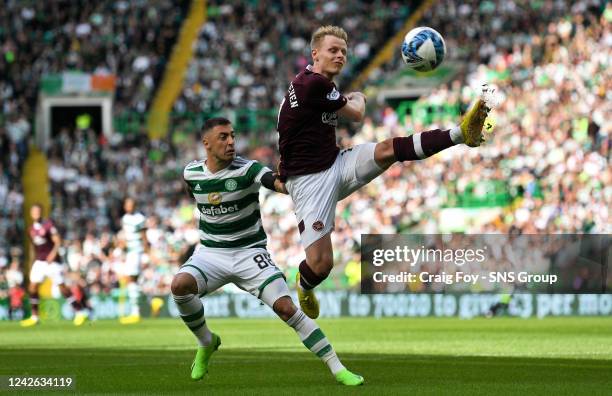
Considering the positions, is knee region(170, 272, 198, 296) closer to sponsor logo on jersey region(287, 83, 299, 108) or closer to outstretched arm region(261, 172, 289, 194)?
outstretched arm region(261, 172, 289, 194)

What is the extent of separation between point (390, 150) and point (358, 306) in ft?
48.9

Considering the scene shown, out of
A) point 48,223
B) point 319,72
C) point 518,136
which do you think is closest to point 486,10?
point 518,136

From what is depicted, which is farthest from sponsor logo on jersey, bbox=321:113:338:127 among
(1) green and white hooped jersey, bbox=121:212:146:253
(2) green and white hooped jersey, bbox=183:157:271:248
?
(1) green and white hooped jersey, bbox=121:212:146:253

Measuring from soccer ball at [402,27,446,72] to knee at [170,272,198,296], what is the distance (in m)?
2.62

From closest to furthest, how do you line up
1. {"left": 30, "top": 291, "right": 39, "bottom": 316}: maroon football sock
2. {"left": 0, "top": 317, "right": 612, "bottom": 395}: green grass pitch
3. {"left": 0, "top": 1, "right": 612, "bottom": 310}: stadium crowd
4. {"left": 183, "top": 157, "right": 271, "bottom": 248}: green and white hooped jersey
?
{"left": 0, "top": 317, "right": 612, "bottom": 395}: green grass pitch
{"left": 183, "top": 157, "right": 271, "bottom": 248}: green and white hooped jersey
{"left": 30, "top": 291, "right": 39, "bottom": 316}: maroon football sock
{"left": 0, "top": 1, "right": 612, "bottom": 310}: stadium crowd

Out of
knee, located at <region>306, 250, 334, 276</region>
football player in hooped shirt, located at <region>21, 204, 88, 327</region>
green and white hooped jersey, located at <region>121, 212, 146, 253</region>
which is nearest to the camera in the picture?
knee, located at <region>306, 250, 334, 276</region>

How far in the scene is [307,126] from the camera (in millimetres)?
11117

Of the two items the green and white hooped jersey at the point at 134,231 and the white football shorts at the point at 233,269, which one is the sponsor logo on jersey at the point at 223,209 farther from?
the green and white hooped jersey at the point at 134,231

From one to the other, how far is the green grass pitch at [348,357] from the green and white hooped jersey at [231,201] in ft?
3.86

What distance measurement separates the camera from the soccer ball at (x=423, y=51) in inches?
438

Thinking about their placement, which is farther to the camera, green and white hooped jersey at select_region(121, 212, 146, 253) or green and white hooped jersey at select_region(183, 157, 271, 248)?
green and white hooped jersey at select_region(121, 212, 146, 253)

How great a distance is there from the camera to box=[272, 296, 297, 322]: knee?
1030 centimetres

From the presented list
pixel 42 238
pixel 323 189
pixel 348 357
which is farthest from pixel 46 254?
pixel 323 189

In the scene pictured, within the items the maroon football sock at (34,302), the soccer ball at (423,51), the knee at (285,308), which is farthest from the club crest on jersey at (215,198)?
the maroon football sock at (34,302)
